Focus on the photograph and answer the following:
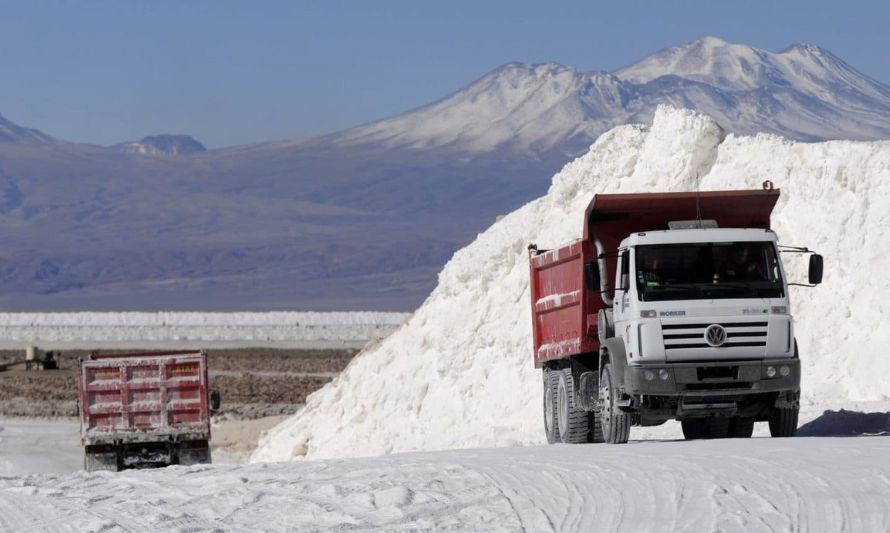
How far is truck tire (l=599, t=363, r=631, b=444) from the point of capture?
61.2 feet

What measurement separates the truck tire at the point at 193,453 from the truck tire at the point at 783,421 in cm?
796

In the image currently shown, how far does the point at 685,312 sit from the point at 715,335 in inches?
15.2

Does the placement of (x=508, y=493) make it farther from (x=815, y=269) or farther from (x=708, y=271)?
(x=815, y=269)

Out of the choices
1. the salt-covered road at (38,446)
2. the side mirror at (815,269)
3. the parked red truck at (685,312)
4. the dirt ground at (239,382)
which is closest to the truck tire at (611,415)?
the parked red truck at (685,312)

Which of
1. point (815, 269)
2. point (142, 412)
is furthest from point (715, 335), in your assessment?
point (142, 412)

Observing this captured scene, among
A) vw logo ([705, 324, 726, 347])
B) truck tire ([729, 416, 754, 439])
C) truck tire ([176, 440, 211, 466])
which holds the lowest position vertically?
truck tire ([176, 440, 211, 466])

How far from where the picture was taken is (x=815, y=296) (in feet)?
90.1

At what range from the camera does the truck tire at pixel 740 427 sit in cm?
2034

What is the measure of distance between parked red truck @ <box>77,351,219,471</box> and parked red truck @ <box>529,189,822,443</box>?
20.4 feet

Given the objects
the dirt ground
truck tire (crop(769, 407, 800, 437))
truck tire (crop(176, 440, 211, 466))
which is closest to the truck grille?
truck tire (crop(769, 407, 800, 437))

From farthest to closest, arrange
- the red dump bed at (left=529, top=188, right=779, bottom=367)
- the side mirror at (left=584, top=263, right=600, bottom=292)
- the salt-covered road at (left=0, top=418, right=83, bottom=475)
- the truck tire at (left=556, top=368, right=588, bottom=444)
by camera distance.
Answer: the salt-covered road at (left=0, top=418, right=83, bottom=475) → the truck tire at (left=556, top=368, right=588, bottom=444) → the red dump bed at (left=529, top=188, right=779, bottom=367) → the side mirror at (left=584, top=263, right=600, bottom=292)

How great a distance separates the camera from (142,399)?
2314cm

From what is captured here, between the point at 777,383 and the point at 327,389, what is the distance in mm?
16177

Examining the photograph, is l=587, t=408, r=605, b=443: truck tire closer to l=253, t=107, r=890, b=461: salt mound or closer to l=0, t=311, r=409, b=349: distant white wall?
l=253, t=107, r=890, b=461: salt mound
